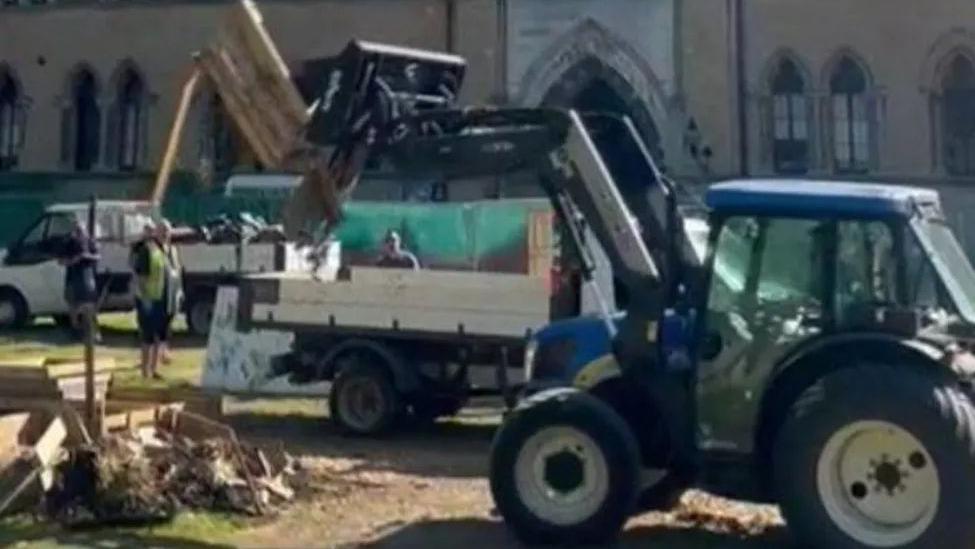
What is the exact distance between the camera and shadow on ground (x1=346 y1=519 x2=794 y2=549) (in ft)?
33.0

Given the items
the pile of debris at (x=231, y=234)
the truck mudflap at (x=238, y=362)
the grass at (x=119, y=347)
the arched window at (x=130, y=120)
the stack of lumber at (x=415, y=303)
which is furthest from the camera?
the arched window at (x=130, y=120)

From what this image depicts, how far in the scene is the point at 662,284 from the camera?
396 inches

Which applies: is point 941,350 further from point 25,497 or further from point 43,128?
point 43,128

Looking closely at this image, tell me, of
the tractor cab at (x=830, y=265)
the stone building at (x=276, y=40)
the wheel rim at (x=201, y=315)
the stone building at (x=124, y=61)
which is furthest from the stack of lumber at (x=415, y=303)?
the stone building at (x=124, y=61)

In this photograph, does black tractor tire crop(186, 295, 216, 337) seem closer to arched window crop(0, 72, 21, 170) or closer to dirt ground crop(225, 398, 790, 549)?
dirt ground crop(225, 398, 790, 549)

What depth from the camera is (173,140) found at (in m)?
31.5

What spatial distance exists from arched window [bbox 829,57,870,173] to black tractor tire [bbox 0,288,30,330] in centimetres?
1591

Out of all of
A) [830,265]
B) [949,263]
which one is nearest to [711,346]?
[830,265]

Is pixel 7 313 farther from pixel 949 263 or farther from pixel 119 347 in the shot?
pixel 949 263

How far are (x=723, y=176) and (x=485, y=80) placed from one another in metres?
5.66

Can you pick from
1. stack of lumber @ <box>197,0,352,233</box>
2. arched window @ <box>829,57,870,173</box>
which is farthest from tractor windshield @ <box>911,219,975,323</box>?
arched window @ <box>829,57,870,173</box>

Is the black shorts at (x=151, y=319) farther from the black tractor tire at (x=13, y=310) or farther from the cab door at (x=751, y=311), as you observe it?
the cab door at (x=751, y=311)

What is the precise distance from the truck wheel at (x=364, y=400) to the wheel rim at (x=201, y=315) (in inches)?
395

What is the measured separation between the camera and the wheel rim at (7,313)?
26.3 m
